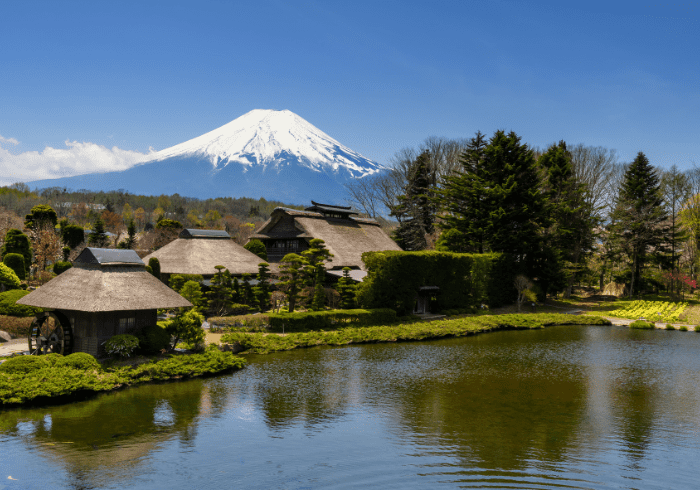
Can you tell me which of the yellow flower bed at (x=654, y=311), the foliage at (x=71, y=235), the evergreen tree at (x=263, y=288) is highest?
the foliage at (x=71, y=235)

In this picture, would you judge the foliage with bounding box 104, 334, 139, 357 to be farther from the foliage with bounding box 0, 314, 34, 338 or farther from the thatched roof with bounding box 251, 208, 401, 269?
the thatched roof with bounding box 251, 208, 401, 269

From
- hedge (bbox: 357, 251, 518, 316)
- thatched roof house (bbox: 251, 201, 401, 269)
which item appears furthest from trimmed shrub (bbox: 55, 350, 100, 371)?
thatched roof house (bbox: 251, 201, 401, 269)

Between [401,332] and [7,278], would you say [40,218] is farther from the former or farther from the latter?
[401,332]

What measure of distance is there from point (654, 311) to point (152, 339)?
1589 inches

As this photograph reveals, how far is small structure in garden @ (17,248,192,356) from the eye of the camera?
18000 millimetres

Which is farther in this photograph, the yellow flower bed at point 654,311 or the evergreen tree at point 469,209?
the evergreen tree at point 469,209

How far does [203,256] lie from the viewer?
117 ft

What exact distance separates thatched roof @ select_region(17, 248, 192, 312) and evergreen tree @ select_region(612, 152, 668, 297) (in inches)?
1839

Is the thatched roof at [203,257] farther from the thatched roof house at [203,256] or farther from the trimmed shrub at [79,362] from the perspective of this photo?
Result: the trimmed shrub at [79,362]

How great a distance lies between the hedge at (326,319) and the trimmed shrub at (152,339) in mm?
7578

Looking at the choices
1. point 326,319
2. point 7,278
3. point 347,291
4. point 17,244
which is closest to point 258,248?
point 347,291

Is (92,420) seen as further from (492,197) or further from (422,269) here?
(492,197)

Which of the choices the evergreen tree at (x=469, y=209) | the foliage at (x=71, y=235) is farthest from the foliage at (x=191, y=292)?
the foliage at (x=71, y=235)

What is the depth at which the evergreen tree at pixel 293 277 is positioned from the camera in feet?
96.8
